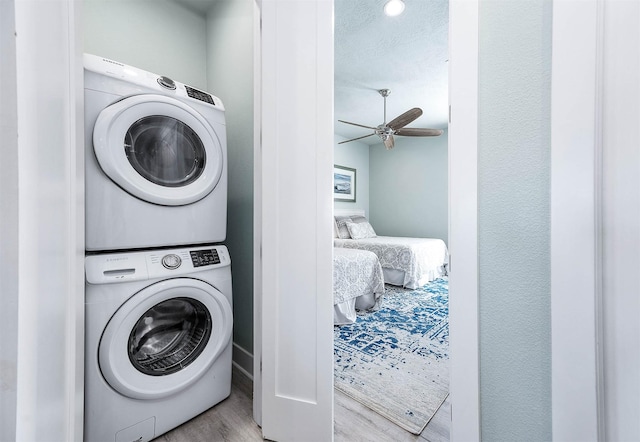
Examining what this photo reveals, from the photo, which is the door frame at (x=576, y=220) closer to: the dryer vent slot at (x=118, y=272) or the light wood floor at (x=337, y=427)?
the light wood floor at (x=337, y=427)

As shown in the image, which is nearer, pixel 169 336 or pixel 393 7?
pixel 169 336

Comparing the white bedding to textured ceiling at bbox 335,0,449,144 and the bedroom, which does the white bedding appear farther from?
textured ceiling at bbox 335,0,449,144

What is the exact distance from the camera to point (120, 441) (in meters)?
1.08

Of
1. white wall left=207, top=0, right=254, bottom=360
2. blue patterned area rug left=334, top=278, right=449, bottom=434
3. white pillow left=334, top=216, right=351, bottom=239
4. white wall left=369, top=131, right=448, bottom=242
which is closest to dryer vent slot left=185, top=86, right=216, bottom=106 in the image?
white wall left=207, top=0, right=254, bottom=360

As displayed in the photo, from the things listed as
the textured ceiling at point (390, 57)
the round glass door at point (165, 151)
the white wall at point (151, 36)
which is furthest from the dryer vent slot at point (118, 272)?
the textured ceiling at point (390, 57)

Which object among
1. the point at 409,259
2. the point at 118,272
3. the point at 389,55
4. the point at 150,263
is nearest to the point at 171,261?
the point at 150,263

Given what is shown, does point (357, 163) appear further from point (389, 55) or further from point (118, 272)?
point (118, 272)

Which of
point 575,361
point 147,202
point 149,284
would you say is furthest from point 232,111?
point 575,361

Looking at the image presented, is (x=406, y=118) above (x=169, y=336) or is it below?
above

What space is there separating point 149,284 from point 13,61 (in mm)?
1033

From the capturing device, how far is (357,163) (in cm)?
603

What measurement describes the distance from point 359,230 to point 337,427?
12.2ft

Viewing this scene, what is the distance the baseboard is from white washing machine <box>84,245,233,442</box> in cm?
24

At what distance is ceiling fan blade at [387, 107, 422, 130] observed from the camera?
2.95m
